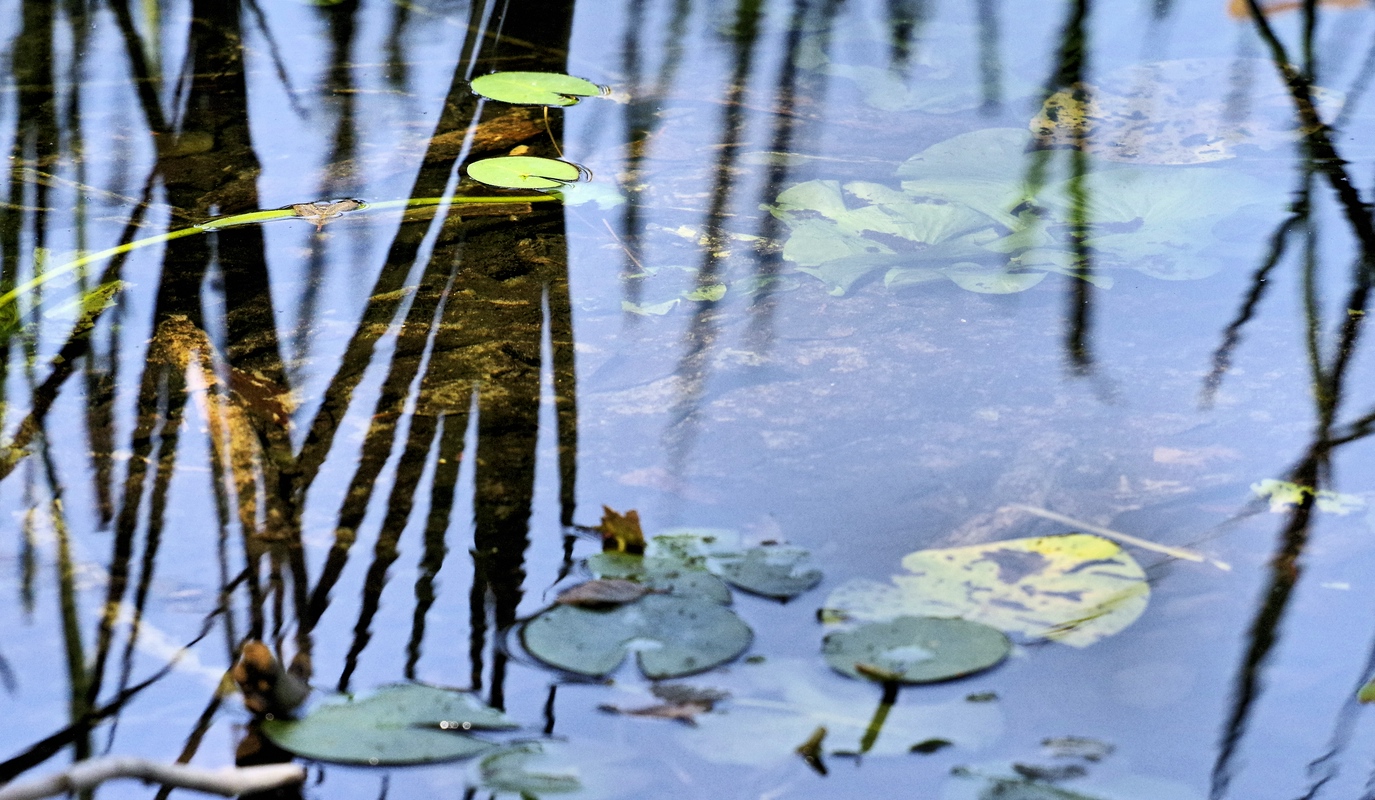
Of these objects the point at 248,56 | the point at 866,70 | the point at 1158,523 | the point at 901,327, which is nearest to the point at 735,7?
the point at 866,70

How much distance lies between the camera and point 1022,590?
3.75ft

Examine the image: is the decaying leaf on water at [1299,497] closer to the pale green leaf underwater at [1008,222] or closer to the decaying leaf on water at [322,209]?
the pale green leaf underwater at [1008,222]

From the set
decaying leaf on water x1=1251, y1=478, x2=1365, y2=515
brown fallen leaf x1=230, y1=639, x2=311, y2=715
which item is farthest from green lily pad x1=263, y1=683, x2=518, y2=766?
decaying leaf on water x1=1251, y1=478, x2=1365, y2=515

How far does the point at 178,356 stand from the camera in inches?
60.3

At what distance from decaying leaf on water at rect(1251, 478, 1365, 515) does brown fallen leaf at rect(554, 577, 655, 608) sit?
703mm

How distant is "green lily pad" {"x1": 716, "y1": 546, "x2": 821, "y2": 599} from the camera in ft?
3.77

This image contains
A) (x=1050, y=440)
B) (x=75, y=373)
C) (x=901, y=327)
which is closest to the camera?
(x=1050, y=440)

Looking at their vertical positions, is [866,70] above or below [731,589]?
above

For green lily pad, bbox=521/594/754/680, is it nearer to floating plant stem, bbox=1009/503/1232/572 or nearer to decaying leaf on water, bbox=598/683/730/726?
decaying leaf on water, bbox=598/683/730/726

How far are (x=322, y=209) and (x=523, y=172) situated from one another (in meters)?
0.35

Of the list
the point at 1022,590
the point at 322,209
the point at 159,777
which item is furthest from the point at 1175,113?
the point at 159,777

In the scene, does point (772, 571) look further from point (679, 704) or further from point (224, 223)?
point (224, 223)

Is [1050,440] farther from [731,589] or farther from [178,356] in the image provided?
[178,356]

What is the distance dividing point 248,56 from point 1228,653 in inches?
94.9
